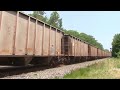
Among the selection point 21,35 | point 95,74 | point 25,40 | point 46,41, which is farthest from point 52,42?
point 95,74

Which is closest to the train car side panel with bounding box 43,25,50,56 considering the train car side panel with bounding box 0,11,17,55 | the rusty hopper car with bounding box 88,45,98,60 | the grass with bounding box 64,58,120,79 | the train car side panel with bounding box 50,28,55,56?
the train car side panel with bounding box 50,28,55,56

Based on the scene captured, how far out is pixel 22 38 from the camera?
1236cm

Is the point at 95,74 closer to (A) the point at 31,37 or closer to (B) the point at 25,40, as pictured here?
(B) the point at 25,40

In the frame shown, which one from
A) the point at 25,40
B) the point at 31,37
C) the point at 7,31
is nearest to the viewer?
the point at 7,31

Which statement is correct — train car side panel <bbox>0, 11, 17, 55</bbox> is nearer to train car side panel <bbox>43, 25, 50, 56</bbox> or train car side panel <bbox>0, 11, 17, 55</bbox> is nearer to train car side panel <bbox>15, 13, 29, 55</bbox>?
train car side panel <bbox>15, 13, 29, 55</bbox>

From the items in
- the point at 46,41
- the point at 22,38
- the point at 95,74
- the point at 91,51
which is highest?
the point at 46,41

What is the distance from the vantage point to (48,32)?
17125mm

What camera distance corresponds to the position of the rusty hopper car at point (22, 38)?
1042 cm
